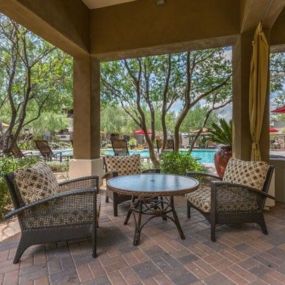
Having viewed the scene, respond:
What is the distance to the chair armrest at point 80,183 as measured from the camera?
132 inches

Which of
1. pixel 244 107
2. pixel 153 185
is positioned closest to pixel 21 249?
pixel 153 185

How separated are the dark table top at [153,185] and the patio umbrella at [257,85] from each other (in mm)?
1613

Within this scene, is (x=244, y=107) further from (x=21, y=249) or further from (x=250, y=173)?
(x=21, y=249)

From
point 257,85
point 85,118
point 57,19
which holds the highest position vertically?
point 57,19

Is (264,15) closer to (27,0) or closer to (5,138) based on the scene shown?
(27,0)

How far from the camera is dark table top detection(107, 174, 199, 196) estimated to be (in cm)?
270

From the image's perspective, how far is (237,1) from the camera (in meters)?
4.21

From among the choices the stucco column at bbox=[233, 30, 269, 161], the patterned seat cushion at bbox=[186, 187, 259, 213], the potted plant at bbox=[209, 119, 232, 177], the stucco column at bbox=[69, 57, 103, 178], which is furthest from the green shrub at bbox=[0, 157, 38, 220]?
the potted plant at bbox=[209, 119, 232, 177]

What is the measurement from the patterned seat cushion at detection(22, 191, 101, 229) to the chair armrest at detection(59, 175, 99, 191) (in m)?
0.74

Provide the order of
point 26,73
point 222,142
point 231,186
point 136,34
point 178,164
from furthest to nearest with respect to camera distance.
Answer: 1. point 26,73
2. point 222,142
3. point 178,164
4. point 136,34
5. point 231,186

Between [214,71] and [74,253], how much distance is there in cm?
564

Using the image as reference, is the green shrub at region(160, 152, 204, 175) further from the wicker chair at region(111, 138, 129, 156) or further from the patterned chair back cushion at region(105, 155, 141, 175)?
the wicker chair at region(111, 138, 129, 156)

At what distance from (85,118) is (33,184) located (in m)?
2.93

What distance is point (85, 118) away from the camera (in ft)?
17.7
